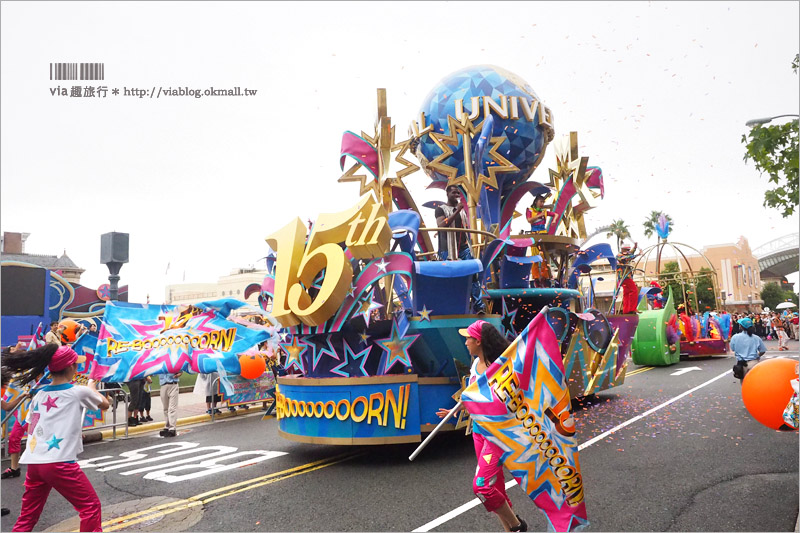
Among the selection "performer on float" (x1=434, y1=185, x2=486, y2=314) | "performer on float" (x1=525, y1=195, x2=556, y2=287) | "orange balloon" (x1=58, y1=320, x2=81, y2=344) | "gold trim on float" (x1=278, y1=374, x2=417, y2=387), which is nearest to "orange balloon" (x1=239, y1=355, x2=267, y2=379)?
"orange balloon" (x1=58, y1=320, x2=81, y2=344)

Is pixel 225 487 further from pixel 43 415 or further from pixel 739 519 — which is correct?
pixel 739 519

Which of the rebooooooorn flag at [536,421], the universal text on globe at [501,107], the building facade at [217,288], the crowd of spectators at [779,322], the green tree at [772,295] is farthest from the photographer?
the building facade at [217,288]

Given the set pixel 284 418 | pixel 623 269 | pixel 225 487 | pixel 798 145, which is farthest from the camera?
pixel 623 269

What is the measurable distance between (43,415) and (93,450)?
602 cm

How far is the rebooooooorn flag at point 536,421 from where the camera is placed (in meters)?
4.33

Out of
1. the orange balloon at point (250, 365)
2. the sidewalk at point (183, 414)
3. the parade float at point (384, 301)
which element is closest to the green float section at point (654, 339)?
the parade float at point (384, 301)

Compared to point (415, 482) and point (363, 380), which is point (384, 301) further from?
point (415, 482)

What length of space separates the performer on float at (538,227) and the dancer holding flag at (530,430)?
6.13m

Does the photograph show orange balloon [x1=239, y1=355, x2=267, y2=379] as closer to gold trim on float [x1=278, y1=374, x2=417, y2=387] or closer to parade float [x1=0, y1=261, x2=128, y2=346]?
parade float [x1=0, y1=261, x2=128, y2=346]

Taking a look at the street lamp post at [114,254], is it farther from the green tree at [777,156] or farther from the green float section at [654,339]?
the green float section at [654,339]

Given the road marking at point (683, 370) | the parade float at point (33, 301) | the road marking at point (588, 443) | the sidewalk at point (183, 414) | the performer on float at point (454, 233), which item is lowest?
the road marking at point (683, 370)

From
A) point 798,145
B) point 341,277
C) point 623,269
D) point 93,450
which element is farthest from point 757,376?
point 93,450

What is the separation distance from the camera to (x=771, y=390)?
488 centimetres

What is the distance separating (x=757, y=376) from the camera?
200 inches
